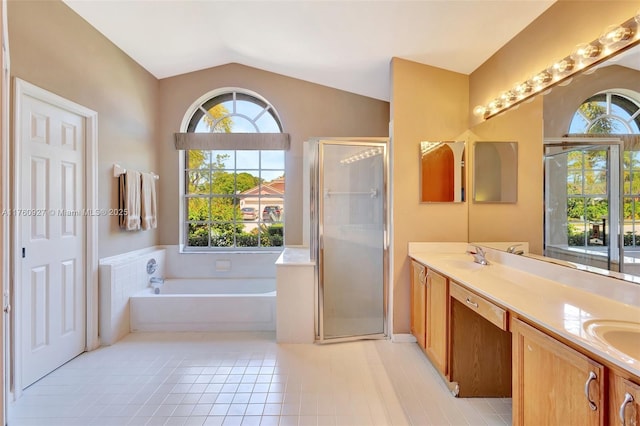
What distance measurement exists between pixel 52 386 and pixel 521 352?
2.93 m

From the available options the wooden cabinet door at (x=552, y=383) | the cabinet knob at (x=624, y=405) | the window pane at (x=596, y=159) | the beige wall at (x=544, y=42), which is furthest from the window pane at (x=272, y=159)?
the cabinet knob at (x=624, y=405)

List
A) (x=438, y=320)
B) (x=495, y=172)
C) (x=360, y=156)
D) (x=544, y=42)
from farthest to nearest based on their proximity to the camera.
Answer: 1. (x=360, y=156)
2. (x=495, y=172)
3. (x=438, y=320)
4. (x=544, y=42)

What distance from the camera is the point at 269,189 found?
13.7 feet

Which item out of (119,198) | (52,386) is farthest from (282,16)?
(52,386)

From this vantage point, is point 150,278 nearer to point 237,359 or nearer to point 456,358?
point 237,359

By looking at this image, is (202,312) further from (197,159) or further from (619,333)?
(619,333)

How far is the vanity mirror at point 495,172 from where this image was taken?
94.0 inches

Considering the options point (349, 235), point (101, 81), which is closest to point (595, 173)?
point (349, 235)

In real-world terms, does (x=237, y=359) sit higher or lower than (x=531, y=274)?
lower

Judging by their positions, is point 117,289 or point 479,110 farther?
point 117,289

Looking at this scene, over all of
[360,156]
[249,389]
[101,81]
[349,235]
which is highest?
[101,81]

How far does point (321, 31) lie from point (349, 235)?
1.80 meters

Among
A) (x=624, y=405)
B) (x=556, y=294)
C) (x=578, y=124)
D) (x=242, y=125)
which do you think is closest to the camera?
(x=624, y=405)

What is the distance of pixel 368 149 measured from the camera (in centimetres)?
301
